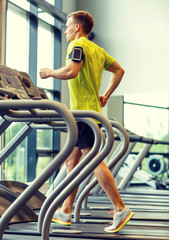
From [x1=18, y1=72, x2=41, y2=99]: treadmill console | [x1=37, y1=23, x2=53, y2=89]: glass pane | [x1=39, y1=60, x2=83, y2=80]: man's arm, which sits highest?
[x1=37, y1=23, x2=53, y2=89]: glass pane

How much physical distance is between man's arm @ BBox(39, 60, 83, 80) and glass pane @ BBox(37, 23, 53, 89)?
4.68 m

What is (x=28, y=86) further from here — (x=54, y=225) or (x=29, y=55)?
(x=29, y=55)

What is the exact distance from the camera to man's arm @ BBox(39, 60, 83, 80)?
94.0 inches

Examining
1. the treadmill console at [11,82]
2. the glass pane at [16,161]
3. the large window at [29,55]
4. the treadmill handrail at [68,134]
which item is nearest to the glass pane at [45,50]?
the large window at [29,55]

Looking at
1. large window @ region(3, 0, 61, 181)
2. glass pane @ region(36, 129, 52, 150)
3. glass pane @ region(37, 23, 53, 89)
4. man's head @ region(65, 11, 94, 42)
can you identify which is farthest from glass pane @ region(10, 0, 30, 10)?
man's head @ region(65, 11, 94, 42)

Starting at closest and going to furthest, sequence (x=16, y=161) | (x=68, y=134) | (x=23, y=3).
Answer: (x=68, y=134) → (x=16, y=161) → (x=23, y=3)

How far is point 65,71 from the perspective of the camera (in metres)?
2.44

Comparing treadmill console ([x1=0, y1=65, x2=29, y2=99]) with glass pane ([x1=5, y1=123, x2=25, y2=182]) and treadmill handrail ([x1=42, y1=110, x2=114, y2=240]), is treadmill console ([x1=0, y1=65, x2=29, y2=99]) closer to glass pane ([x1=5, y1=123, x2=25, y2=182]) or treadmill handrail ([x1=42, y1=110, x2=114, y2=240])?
treadmill handrail ([x1=42, y1=110, x2=114, y2=240])

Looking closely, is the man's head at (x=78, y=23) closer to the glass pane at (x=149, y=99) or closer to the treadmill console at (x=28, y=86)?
the treadmill console at (x=28, y=86)

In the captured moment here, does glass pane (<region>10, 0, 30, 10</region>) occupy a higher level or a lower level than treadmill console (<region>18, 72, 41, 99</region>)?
higher

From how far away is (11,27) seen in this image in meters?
6.39

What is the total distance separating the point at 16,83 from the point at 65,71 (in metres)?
0.31

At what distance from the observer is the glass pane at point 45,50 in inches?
290

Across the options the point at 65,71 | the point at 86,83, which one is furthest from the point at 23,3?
the point at 65,71
